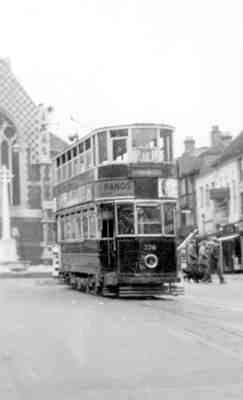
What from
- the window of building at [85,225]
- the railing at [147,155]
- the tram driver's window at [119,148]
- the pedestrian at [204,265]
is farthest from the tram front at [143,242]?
the pedestrian at [204,265]

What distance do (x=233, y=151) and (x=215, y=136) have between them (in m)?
12.3

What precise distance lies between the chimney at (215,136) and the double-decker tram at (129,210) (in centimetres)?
4524

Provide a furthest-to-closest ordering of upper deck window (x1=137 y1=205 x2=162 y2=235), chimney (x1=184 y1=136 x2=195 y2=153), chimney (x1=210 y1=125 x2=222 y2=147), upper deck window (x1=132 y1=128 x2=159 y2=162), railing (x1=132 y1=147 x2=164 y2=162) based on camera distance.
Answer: chimney (x1=184 y1=136 x2=195 y2=153), chimney (x1=210 y1=125 x2=222 y2=147), upper deck window (x1=132 y1=128 x2=159 y2=162), railing (x1=132 y1=147 x2=164 y2=162), upper deck window (x1=137 y1=205 x2=162 y2=235)

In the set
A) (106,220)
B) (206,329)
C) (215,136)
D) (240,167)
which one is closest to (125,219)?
(106,220)

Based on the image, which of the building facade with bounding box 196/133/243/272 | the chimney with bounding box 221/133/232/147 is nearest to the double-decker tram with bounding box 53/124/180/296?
the building facade with bounding box 196/133/243/272

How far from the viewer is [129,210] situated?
79.4 ft

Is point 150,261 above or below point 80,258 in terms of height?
below

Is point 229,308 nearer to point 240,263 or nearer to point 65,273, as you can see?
point 65,273

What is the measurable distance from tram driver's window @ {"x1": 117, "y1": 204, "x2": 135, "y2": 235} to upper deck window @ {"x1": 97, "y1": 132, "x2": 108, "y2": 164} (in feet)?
6.26

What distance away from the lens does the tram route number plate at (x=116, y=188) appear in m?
24.4

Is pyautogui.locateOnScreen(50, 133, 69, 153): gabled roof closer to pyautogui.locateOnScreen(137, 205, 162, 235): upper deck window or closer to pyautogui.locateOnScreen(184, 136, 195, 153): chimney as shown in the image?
pyautogui.locateOnScreen(184, 136, 195, 153): chimney

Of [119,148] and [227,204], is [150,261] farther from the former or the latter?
[227,204]

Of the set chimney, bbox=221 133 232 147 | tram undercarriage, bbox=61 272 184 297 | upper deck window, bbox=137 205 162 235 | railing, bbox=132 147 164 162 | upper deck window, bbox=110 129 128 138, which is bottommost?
tram undercarriage, bbox=61 272 184 297

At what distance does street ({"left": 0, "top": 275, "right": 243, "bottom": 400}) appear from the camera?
8.95 meters
